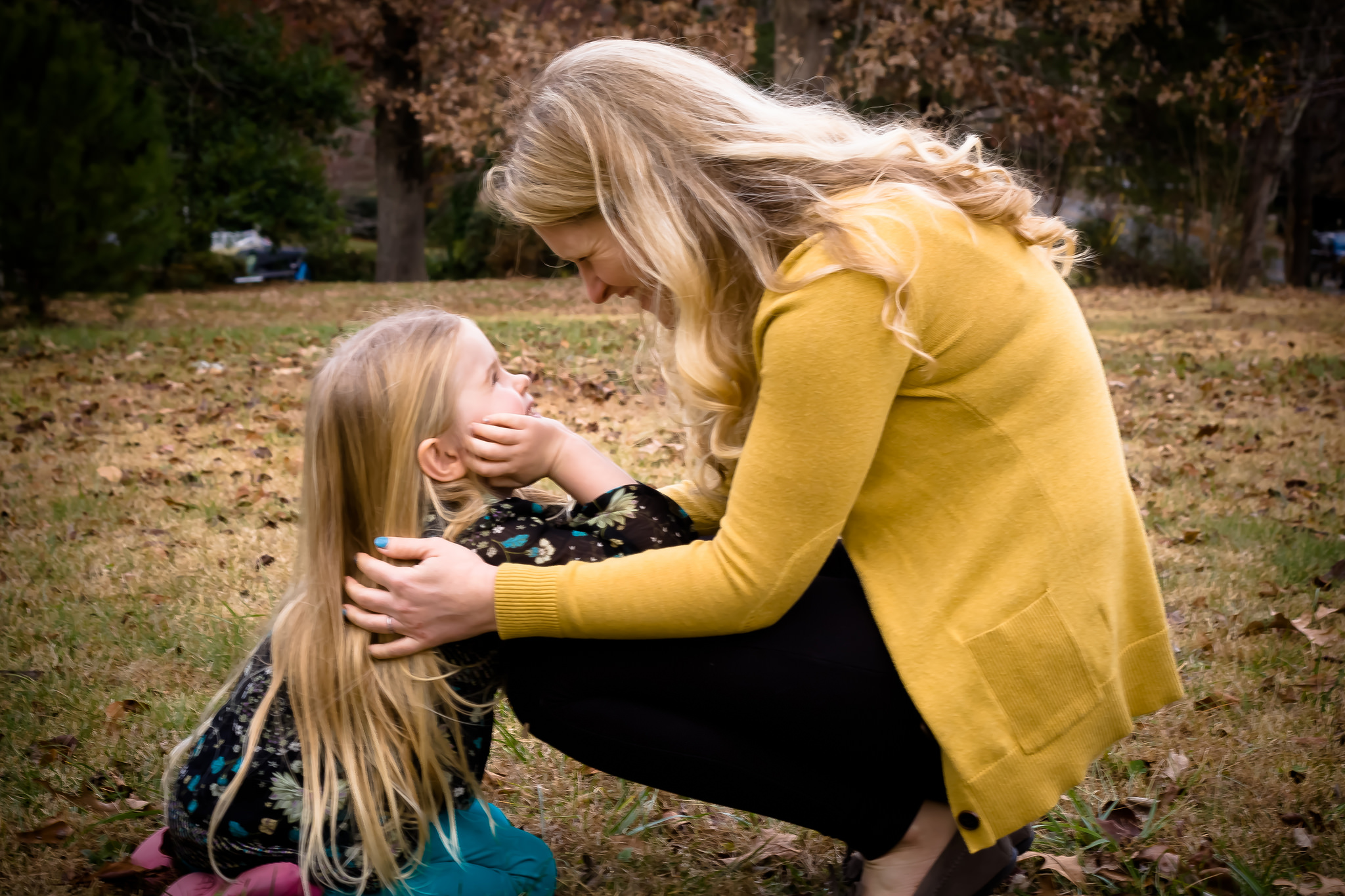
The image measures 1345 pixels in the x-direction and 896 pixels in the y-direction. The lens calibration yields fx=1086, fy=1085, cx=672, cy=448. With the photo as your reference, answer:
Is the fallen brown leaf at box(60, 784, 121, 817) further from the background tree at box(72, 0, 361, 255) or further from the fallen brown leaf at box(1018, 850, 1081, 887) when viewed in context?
the background tree at box(72, 0, 361, 255)

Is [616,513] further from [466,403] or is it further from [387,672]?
[387,672]

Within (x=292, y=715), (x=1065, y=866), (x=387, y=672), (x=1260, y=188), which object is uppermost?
(x=1260, y=188)

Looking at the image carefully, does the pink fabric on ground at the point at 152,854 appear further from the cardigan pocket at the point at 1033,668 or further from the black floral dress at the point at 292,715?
the cardigan pocket at the point at 1033,668

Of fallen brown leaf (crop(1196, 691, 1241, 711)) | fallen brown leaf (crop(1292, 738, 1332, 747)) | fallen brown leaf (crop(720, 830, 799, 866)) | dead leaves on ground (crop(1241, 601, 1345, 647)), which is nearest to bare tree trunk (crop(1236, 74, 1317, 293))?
dead leaves on ground (crop(1241, 601, 1345, 647))

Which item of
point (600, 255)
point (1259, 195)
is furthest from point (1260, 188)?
point (600, 255)

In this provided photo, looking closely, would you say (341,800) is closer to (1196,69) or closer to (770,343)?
(770,343)

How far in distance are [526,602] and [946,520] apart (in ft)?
2.23

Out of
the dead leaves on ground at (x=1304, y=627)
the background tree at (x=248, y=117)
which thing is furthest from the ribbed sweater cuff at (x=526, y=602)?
the background tree at (x=248, y=117)

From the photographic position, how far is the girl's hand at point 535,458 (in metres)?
1.99

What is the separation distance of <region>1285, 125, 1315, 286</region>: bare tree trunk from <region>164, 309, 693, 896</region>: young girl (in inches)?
838

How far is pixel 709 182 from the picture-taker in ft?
5.76

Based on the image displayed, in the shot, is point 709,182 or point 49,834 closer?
point 709,182

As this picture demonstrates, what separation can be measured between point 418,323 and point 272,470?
343cm

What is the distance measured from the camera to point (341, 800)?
188 cm
